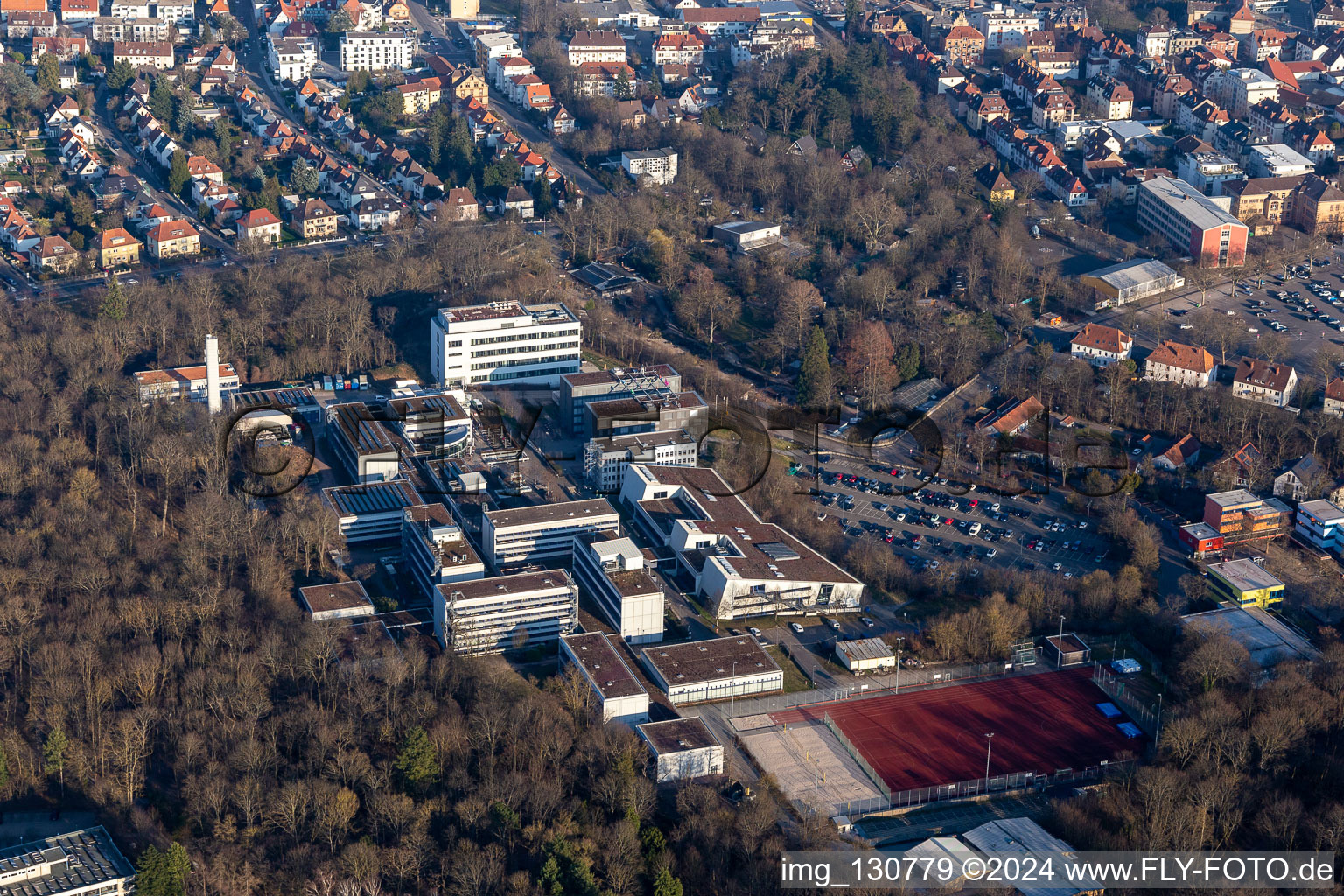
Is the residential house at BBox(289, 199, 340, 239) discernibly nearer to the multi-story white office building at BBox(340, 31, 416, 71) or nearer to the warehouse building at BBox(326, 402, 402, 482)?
the warehouse building at BBox(326, 402, 402, 482)

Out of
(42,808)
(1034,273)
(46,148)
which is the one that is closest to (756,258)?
(1034,273)

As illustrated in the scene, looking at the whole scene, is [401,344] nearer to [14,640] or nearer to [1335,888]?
[14,640]

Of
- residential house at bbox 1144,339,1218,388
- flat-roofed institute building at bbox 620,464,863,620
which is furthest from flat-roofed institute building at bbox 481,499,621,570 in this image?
residential house at bbox 1144,339,1218,388

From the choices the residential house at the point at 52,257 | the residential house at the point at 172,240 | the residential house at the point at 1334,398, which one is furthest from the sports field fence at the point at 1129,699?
the residential house at the point at 52,257

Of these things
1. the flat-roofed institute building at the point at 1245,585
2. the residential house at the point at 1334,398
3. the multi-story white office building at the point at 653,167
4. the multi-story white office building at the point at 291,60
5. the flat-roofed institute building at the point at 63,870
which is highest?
the multi-story white office building at the point at 291,60

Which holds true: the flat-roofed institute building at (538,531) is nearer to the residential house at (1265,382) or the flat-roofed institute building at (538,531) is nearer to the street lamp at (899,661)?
the street lamp at (899,661)

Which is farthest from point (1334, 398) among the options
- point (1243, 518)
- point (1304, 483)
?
point (1243, 518)
